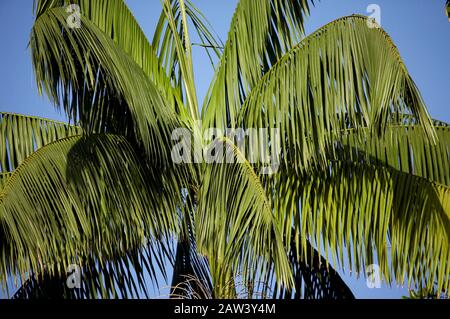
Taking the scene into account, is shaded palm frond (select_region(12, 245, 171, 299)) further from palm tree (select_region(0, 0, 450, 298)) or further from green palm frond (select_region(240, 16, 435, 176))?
green palm frond (select_region(240, 16, 435, 176))

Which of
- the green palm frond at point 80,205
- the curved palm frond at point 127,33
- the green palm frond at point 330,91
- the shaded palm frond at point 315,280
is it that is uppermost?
the curved palm frond at point 127,33

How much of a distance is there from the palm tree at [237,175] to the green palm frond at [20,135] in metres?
1.26

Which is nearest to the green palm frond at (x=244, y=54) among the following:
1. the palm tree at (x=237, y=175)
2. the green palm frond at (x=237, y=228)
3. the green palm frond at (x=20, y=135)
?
the palm tree at (x=237, y=175)

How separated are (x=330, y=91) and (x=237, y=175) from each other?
0.91m

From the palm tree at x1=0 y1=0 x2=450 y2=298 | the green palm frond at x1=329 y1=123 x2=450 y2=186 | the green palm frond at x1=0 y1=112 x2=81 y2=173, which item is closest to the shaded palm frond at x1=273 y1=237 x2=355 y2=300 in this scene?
the palm tree at x1=0 y1=0 x2=450 y2=298

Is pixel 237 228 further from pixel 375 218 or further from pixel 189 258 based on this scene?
pixel 189 258

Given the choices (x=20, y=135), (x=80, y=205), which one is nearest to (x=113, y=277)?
(x=80, y=205)

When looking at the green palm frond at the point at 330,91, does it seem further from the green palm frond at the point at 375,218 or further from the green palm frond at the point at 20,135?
the green palm frond at the point at 20,135

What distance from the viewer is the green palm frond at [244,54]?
596 centimetres

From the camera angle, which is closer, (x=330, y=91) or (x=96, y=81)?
(x=330, y=91)

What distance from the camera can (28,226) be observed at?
509 cm

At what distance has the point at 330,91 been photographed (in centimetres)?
536

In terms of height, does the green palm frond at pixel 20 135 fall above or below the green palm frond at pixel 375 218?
above
